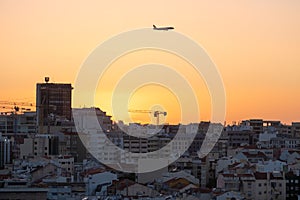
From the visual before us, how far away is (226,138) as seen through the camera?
48094 millimetres

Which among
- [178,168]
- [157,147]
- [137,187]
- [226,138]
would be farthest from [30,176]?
[226,138]

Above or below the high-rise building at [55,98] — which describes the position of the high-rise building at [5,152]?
below

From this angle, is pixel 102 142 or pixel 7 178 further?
pixel 102 142

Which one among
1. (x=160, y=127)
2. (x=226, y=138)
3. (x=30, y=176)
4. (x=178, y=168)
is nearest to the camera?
(x=30, y=176)

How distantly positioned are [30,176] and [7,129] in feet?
76.9

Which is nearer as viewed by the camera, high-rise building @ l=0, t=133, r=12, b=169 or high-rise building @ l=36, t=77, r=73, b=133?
high-rise building @ l=0, t=133, r=12, b=169

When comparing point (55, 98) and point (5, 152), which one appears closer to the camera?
point (5, 152)

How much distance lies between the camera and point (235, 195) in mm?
25438

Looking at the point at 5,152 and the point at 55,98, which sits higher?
the point at 55,98

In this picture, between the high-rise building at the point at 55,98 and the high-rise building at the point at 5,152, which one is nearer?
the high-rise building at the point at 5,152

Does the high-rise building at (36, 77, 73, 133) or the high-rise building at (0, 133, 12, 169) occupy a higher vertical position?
the high-rise building at (36, 77, 73, 133)

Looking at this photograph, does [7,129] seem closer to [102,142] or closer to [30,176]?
[102,142]

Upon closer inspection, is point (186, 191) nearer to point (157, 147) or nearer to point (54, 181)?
point (54, 181)

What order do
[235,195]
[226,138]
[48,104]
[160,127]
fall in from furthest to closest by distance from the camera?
[48,104]
[160,127]
[226,138]
[235,195]
